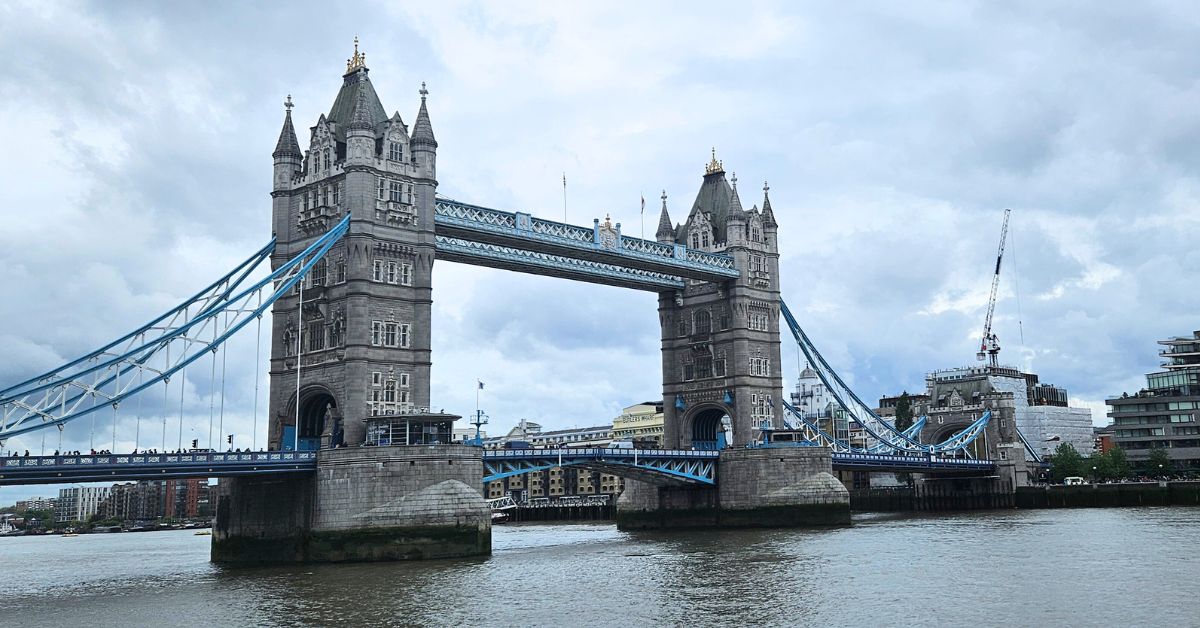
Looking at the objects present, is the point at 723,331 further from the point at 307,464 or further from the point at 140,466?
the point at 140,466

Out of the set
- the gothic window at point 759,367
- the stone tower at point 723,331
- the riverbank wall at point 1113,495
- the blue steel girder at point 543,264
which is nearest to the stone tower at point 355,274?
the blue steel girder at point 543,264

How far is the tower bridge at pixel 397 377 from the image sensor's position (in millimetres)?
60438

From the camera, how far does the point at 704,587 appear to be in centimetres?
4678

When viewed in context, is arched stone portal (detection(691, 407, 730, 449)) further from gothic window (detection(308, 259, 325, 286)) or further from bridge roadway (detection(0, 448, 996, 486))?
gothic window (detection(308, 259, 325, 286))

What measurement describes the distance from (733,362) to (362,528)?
42787mm

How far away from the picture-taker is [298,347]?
6781 centimetres

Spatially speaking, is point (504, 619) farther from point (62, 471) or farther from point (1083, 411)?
point (1083, 411)

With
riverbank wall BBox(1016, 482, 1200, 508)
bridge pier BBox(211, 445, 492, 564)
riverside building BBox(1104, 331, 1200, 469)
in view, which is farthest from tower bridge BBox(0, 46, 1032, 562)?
riverside building BBox(1104, 331, 1200, 469)

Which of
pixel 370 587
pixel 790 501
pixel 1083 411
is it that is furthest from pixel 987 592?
pixel 1083 411

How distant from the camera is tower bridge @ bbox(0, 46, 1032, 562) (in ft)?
198

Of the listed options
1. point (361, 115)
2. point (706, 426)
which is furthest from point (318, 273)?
point (706, 426)

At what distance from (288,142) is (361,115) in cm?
664

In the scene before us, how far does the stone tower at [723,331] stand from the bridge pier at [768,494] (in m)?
4.80

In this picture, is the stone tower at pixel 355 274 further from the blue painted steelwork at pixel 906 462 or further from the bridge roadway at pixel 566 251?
the blue painted steelwork at pixel 906 462
